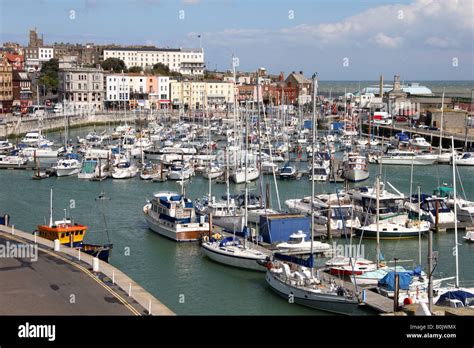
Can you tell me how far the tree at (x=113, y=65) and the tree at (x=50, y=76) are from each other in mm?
5671

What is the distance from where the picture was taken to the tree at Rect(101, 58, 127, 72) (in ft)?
305

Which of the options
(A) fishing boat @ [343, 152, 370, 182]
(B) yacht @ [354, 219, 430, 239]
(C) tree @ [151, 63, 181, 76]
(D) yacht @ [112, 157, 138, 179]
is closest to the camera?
(B) yacht @ [354, 219, 430, 239]

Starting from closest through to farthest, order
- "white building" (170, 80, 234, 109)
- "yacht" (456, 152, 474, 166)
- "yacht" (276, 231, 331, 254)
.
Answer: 1. "yacht" (276, 231, 331, 254)
2. "yacht" (456, 152, 474, 166)
3. "white building" (170, 80, 234, 109)

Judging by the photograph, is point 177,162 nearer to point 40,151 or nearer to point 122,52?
point 40,151

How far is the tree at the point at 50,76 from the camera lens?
86.7 metres

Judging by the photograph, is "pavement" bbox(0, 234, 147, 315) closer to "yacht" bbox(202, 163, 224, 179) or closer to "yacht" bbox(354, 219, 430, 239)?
"yacht" bbox(354, 219, 430, 239)

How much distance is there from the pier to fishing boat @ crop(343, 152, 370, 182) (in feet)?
66.4

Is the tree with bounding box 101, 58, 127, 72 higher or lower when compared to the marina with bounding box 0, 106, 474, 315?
higher

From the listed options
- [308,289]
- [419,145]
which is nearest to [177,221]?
[308,289]

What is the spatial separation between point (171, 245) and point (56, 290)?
855 centimetres

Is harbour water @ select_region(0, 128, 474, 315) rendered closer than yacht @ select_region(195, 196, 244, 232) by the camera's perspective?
Yes

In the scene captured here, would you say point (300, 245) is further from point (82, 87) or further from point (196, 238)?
point (82, 87)

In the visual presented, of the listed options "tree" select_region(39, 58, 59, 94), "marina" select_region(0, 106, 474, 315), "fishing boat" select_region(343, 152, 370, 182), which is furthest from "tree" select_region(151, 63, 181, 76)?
"fishing boat" select_region(343, 152, 370, 182)
